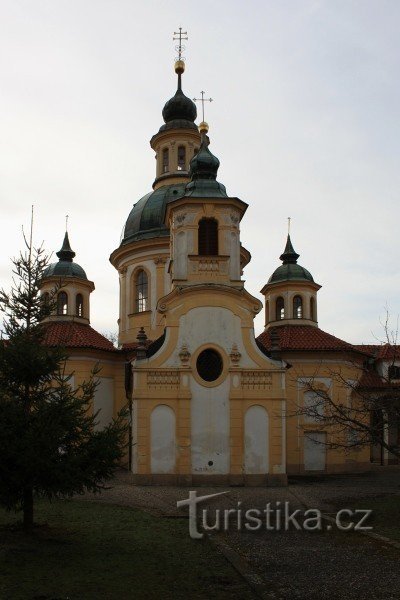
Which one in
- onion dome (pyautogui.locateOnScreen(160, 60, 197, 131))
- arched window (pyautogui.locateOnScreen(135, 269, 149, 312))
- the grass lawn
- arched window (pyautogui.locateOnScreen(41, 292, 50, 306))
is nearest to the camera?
the grass lawn

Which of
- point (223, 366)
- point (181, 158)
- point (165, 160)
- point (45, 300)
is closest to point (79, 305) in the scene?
point (165, 160)

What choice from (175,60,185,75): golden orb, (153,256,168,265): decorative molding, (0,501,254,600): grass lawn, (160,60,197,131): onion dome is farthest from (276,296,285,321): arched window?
(0,501,254,600): grass lawn

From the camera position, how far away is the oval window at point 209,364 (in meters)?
29.3

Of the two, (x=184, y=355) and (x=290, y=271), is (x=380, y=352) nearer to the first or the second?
(x=290, y=271)

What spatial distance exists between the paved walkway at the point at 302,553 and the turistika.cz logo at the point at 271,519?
0.74 ft

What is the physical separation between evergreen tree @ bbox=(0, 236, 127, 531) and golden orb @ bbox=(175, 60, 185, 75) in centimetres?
3632

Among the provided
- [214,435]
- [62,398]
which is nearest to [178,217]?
[214,435]

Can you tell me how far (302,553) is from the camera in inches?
552

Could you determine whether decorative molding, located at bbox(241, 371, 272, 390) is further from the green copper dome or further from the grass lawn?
the green copper dome

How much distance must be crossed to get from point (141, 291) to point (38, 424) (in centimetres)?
2696

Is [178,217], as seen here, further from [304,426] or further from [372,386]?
[372,386]

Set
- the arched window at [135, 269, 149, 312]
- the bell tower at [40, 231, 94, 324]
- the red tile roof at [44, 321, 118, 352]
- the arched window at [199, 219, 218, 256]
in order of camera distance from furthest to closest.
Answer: the arched window at [135, 269, 149, 312], the bell tower at [40, 231, 94, 324], the red tile roof at [44, 321, 118, 352], the arched window at [199, 219, 218, 256]

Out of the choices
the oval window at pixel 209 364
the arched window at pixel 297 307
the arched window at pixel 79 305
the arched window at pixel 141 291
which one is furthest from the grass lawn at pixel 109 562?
the arched window at pixel 297 307

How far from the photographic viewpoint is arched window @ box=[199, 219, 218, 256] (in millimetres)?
31016
